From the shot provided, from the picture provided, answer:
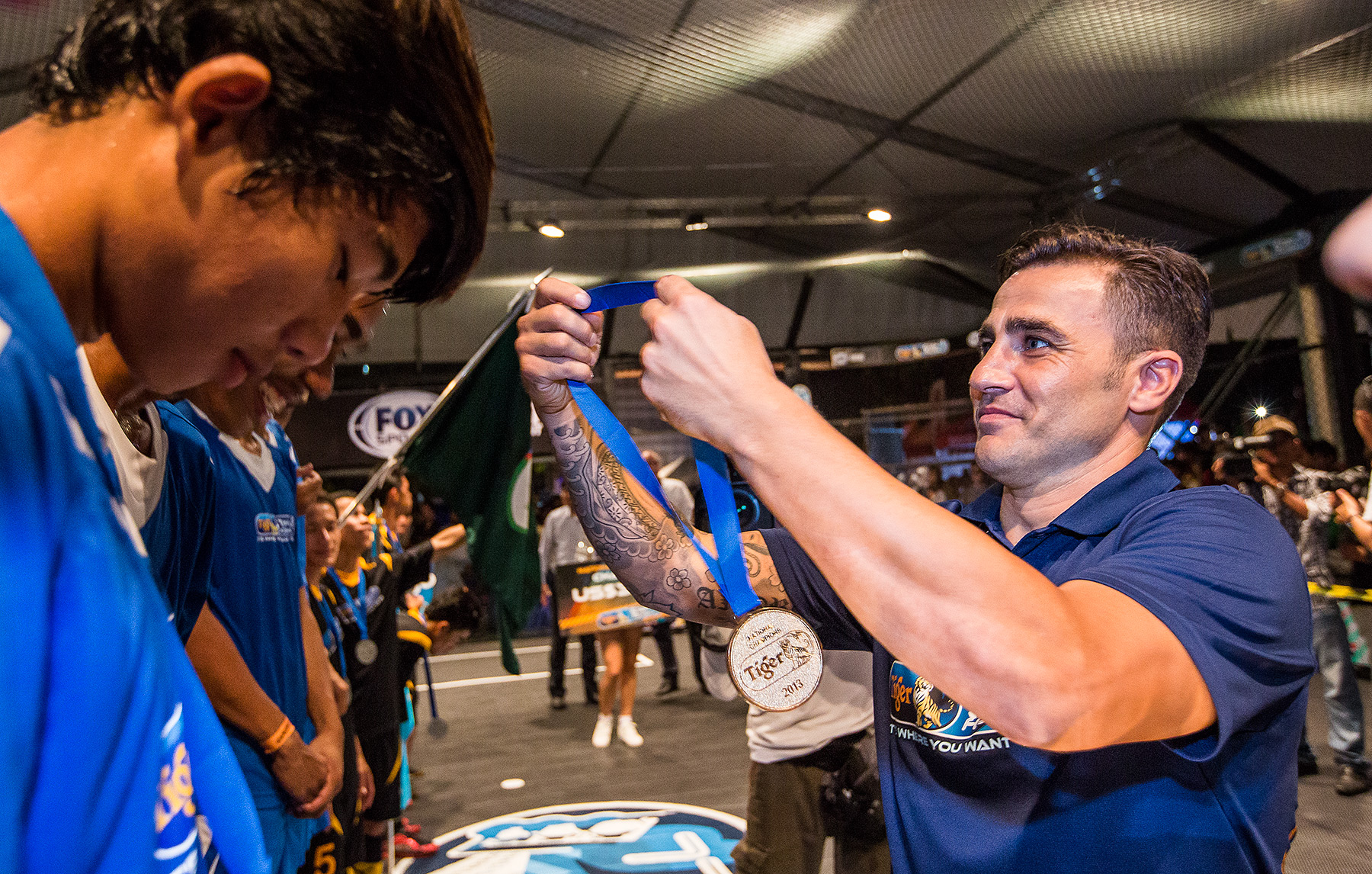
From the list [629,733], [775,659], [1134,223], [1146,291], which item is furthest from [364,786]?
[1134,223]

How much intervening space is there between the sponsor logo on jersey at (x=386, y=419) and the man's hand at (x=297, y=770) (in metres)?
9.51

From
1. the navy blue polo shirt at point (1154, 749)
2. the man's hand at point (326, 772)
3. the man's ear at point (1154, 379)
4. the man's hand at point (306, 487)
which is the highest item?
the man's ear at point (1154, 379)

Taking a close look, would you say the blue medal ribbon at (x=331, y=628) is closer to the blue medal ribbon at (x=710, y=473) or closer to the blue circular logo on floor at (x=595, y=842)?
the blue circular logo on floor at (x=595, y=842)

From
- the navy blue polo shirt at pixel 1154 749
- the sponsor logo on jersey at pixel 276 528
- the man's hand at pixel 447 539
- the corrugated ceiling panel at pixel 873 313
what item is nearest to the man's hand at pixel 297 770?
the sponsor logo on jersey at pixel 276 528

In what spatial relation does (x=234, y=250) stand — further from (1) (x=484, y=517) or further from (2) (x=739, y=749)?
(2) (x=739, y=749)

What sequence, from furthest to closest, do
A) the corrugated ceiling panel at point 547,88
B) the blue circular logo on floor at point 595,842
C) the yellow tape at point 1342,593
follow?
the corrugated ceiling panel at point 547,88
the yellow tape at point 1342,593
the blue circular logo on floor at point 595,842

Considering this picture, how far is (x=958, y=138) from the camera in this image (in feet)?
31.3

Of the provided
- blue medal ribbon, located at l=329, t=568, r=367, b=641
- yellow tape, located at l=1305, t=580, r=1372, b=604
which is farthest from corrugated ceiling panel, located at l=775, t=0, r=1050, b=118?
blue medal ribbon, located at l=329, t=568, r=367, b=641

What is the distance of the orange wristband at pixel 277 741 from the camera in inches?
73.5

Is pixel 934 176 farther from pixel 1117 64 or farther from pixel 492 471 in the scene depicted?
pixel 492 471

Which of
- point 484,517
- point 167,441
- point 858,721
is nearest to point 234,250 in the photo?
point 167,441

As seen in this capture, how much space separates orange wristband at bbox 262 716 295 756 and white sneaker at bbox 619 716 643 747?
431 cm

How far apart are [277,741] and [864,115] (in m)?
8.64

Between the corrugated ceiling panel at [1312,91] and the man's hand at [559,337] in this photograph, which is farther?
the corrugated ceiling panel at [1312,91]
